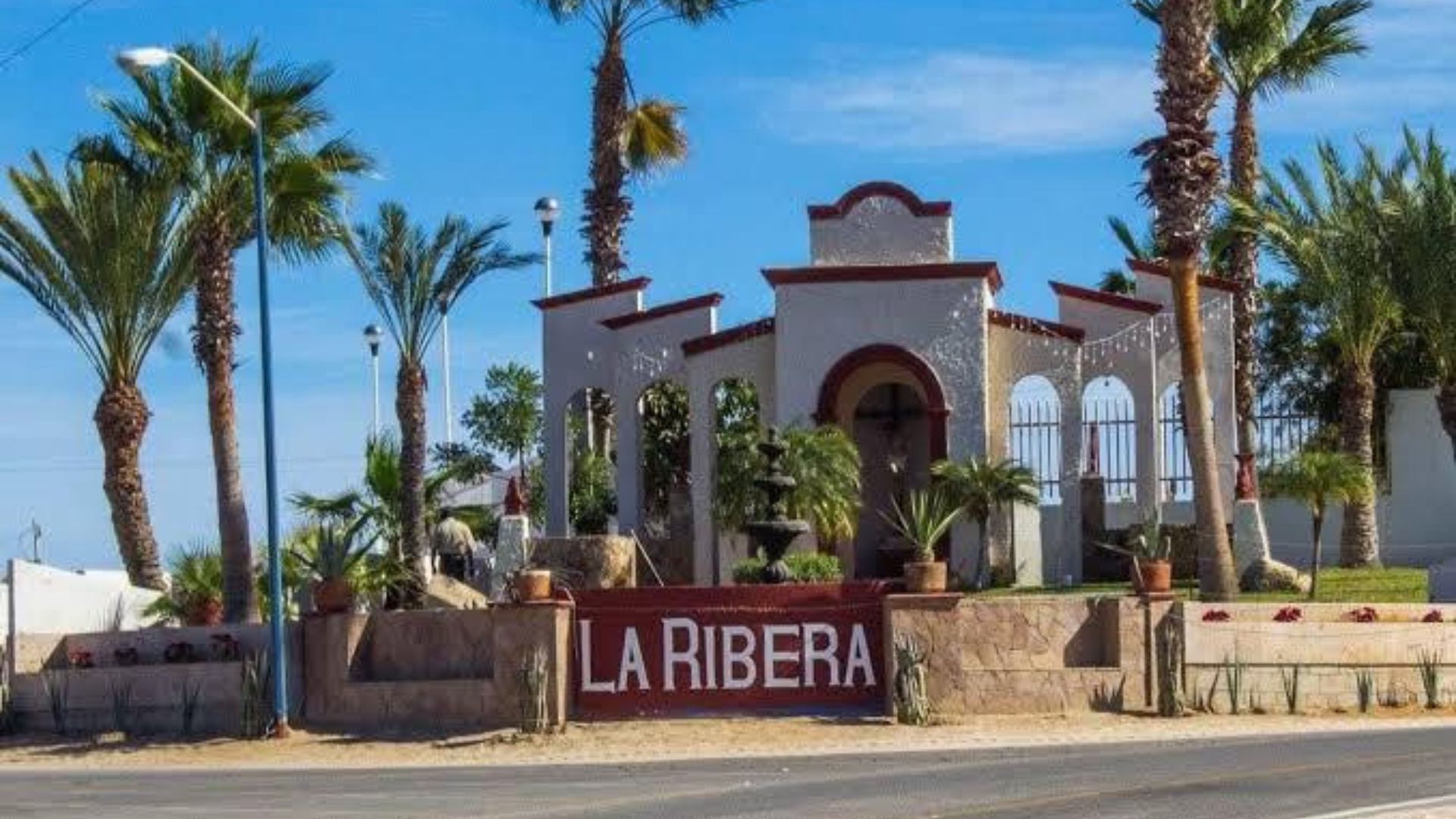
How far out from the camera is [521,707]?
2948cm

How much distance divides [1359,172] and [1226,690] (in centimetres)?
1226

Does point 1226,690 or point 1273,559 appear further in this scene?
point 1273,559

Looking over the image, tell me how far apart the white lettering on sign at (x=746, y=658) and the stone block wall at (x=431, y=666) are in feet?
2.31

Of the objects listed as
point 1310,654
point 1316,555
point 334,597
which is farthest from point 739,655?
point 1316,555

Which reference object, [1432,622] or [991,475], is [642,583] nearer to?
[991,475]

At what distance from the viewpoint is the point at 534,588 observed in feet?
98.0

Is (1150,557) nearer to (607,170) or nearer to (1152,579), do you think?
(1152,579)

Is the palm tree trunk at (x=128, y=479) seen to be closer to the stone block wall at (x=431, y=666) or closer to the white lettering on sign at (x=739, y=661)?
the stone block wall at (x=431, y=666)

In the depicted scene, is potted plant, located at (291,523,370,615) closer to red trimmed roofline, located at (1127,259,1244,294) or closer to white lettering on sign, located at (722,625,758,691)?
white lettering on sign, located at (722,625,758,691)

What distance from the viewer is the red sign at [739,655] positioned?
29.8 m

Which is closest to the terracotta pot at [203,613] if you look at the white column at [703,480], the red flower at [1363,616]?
the white column at [703,480]

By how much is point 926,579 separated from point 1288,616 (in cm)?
442

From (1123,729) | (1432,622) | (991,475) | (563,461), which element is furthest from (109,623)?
(1432,622)

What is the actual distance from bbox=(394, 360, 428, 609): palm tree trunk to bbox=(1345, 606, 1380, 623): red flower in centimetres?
1458
